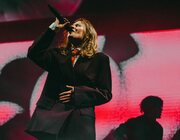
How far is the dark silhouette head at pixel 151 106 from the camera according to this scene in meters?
2.30

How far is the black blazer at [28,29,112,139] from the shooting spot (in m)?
1.67

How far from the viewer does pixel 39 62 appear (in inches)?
68.4

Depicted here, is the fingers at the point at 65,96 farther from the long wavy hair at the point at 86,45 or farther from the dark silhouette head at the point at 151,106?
the dark silhouette head at the point at 151,106

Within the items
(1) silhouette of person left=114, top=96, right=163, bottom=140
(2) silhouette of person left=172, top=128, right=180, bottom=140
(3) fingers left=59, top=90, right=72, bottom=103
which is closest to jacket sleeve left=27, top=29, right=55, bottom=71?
(3) fingers left=59, top=90, right=72, bottom=103

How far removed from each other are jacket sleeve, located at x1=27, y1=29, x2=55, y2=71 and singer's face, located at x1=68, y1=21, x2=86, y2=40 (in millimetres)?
91

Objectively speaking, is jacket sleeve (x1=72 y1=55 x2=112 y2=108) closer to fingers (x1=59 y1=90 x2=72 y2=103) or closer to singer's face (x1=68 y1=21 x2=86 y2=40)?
fingers (x1=59 y1=90 x2=72 y2=103)

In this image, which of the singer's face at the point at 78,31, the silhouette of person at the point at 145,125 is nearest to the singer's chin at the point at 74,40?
the singer's face at the point at 78,31

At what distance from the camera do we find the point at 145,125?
2.25 metres

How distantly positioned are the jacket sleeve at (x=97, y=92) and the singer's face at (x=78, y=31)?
14 centimetres

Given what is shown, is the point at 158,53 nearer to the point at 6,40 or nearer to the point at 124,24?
the point at 124,24

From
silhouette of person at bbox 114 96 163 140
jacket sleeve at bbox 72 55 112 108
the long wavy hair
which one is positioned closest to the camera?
jacket sleeve at bbox 72 55 112 108

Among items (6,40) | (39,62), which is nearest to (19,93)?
(6,40)

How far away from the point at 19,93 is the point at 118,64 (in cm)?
61

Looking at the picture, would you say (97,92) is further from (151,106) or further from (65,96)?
(151,106)
